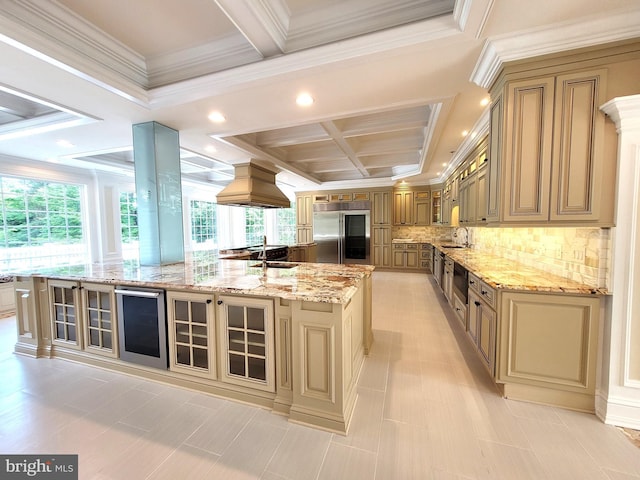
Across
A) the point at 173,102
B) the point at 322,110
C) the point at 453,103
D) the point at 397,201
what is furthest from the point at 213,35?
the point at 397,201

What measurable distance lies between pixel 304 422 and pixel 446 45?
271 centimetres

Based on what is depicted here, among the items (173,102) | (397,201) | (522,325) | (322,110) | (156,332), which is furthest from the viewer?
(397,201)

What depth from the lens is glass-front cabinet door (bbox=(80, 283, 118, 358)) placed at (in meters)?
2.35

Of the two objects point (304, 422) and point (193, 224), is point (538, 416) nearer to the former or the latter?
point (304, 422)

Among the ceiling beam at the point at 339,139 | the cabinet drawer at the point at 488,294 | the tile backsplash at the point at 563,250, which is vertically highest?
the ceiling beam at the point at 339,139

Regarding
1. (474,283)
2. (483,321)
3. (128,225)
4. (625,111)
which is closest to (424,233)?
(474,283)

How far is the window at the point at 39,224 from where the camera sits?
421cm

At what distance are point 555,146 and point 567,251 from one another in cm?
94

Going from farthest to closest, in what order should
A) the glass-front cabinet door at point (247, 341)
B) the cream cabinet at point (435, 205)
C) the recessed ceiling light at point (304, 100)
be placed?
the cream cabinet at point (435, 205)
the recessed ceiling light at point (304, 100)
the glass-front cabinet door at point (247, 341)

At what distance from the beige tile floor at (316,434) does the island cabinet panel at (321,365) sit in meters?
0.10

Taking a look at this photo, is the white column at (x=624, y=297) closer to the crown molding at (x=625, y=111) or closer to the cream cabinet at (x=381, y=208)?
the crown molding at (x=625, y=111)

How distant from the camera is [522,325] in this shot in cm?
186

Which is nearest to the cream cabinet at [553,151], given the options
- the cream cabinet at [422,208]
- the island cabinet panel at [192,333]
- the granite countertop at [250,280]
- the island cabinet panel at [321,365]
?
the granite countertop at [250,280]

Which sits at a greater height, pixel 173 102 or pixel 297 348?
pixel 173 102
